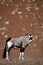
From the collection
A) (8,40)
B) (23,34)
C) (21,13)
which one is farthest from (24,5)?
(8,40)

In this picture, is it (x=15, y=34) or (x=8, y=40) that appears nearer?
(x=8, y=40)

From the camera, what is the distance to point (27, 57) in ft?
29.0

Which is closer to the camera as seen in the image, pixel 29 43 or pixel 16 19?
pixel 29 43

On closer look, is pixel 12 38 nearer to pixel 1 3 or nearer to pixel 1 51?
pixel 1 51

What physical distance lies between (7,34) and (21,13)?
0.86m

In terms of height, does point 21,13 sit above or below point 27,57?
above

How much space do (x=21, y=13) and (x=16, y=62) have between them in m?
2.39

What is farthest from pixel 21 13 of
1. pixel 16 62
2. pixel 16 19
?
pixel 16 62

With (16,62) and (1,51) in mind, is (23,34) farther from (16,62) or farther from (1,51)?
(16,62)

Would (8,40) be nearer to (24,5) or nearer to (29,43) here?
(29,43)

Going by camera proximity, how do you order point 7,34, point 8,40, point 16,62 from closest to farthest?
point 16,62 → point 8,40 → point 7,34

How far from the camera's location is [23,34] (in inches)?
361

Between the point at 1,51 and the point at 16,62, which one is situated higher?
the point at 16,62

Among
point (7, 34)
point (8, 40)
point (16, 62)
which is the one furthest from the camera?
point (7, 34)
